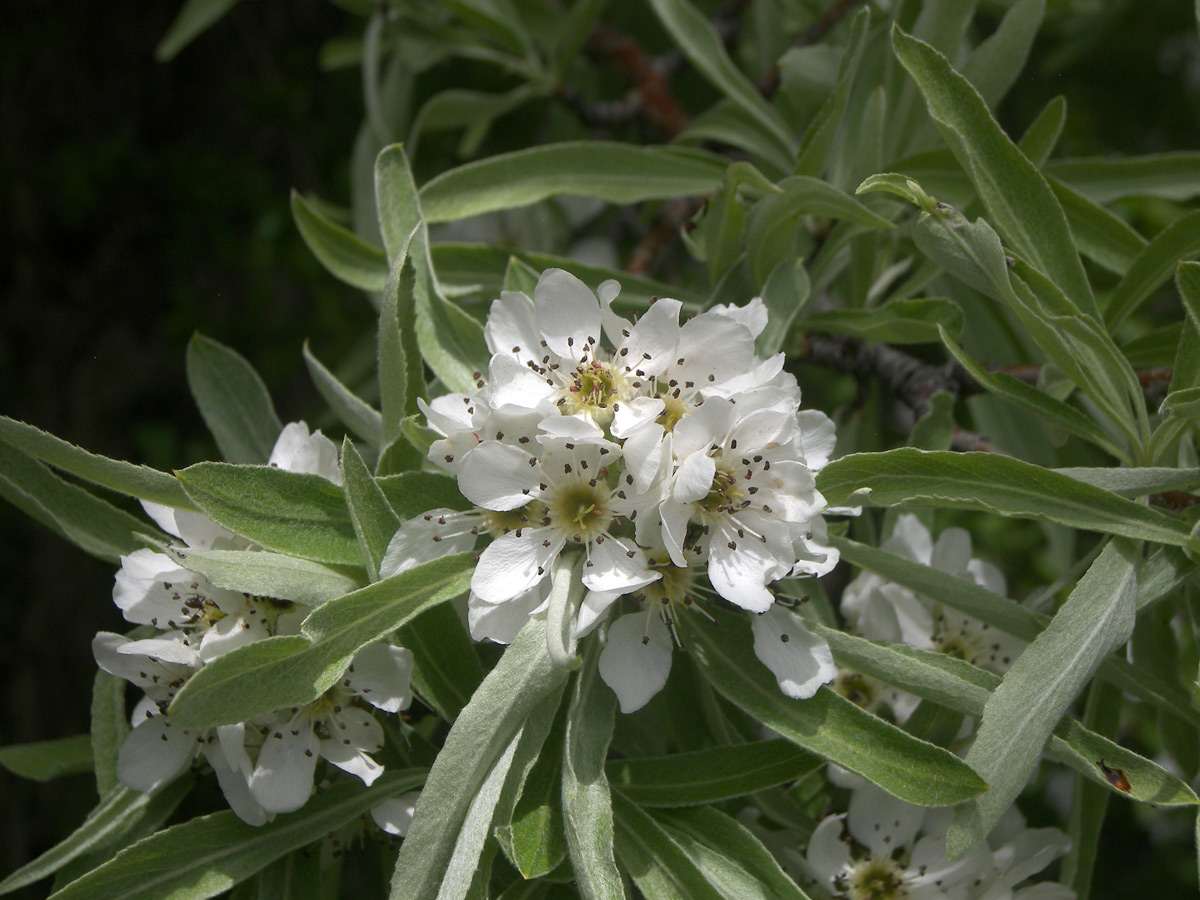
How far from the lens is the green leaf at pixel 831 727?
3.50ft

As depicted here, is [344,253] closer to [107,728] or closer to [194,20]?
[107,728]

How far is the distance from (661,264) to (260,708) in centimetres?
186

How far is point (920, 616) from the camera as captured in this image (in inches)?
57.4

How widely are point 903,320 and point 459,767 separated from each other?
0.85 metres

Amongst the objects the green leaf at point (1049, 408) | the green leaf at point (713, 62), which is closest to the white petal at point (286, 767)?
the green leaf at point (1049, 408)

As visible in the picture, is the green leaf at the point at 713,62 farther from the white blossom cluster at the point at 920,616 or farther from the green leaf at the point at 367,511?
the green leaf at the point at 367,511

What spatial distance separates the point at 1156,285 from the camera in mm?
1440

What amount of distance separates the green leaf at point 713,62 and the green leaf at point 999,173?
0.61 meters

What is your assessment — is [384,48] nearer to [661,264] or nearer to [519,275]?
[661,264]

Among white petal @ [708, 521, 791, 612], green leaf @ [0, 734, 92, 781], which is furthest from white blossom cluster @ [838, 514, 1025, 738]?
green leaf @ [0, 734, 92, 781]

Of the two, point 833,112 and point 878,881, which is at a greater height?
point 833,112

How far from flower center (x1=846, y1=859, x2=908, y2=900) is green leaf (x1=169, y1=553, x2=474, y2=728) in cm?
72

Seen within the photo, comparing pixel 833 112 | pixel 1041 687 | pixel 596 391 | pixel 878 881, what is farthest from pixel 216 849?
pixel 833 112

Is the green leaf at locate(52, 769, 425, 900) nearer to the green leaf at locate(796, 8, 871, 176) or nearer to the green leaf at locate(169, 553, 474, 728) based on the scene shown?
the green leaf at locate(169, 553, 474, 728)
